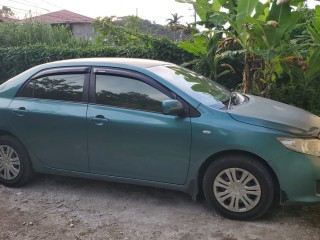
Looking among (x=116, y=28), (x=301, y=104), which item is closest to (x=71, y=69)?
(x=301, y=104)

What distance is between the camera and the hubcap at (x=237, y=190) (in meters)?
3.65

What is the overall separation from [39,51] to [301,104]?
22.0ft

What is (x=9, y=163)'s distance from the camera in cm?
463

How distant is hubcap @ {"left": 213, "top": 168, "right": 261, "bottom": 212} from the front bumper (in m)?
0.24

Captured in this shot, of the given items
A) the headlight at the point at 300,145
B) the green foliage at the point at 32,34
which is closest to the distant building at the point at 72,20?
the green foliage at the point at 32,34

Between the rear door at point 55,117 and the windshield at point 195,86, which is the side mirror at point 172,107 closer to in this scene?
the windshield at point 195,86

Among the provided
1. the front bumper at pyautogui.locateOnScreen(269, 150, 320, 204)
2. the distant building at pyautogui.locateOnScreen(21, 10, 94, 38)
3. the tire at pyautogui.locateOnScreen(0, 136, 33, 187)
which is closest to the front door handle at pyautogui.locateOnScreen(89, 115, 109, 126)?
the tire at pyautogui.locateOnScreen(0, 136, 33, 187)

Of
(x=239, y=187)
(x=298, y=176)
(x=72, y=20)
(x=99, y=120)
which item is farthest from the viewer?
(x=72, y=20)

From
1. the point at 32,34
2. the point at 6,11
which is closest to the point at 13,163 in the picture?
the point at 32,34

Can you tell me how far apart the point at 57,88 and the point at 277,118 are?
2451mm

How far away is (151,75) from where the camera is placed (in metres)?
4.08

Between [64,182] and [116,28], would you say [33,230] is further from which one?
[116,28]

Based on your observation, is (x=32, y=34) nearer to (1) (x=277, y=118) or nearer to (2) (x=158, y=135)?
(2) (x=158, y=135)

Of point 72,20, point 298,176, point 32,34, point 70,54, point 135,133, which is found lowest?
point 298,176
